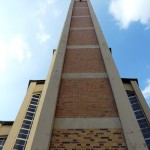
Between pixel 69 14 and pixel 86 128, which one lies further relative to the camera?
pixel 69 14

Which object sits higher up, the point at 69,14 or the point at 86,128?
the point at 69,14

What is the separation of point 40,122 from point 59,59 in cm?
441

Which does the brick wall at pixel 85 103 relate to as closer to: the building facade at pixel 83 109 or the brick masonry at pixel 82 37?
the building facade at pixel 83 109

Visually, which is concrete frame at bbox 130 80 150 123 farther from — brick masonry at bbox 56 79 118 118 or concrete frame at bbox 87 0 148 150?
brick masonry at bbox 56 79 118 118

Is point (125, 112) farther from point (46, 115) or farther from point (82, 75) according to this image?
point (82, 75)

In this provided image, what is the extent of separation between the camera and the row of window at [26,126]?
11.3 metres

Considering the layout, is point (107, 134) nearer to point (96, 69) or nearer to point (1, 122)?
point (96, 69)

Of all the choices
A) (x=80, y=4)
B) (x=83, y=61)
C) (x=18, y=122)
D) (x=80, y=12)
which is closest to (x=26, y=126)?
(x=18, y=122)

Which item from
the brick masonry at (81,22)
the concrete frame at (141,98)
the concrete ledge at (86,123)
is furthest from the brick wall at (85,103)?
the brick masonry at (81,22)

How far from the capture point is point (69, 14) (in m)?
20.7

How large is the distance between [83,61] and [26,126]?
4.03 metres

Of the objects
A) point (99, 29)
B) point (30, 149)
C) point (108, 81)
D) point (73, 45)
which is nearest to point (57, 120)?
point (30, 149)

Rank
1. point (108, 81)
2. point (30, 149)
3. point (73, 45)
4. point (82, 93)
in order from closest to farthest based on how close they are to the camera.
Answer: point (30, 149)
point (82, 93)
point (108, 81)
point (73, 45)

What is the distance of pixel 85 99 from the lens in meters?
8.88
